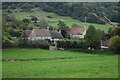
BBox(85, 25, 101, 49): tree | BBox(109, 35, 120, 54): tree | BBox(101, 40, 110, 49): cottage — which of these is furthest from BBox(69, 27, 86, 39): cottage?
BBox(109, 35, 120, 54): tree

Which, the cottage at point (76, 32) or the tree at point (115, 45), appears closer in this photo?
the tree at point (115, 45)

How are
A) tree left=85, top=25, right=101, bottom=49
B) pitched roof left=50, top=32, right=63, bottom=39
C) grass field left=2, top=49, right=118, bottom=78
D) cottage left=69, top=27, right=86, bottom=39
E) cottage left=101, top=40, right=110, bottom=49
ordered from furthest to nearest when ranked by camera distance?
cottage left=69, top=27, right=86, bottom=39
pitched roof left=50, top=32, right=63, bottom=39
cottage left=101, top=40, right=110, bottom=49
tree left=85, top=25, right=101, bottom=49
grass field left=2, top=49, right=118, bottom=78

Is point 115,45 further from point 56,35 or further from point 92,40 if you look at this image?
point 56,35

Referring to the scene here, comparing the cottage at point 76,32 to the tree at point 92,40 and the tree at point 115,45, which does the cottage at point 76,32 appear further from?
the tree at point 115,45

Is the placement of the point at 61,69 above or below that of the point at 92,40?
above

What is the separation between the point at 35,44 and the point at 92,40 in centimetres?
1112

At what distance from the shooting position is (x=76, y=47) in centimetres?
5197

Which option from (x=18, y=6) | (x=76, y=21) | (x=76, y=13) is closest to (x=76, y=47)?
(x=76, y=21)

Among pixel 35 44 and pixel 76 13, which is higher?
pixel 76 13

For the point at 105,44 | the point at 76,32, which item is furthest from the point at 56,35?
the point at 105,44

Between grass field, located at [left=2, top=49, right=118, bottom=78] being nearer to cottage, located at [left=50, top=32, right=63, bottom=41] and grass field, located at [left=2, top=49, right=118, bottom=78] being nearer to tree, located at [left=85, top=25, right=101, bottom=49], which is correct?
tree, located at [left=85, top=25, right=101, bottom=49]

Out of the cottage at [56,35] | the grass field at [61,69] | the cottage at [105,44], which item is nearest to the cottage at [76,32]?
the cottage at [56,35]

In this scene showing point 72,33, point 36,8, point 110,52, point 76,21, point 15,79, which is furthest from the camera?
point 36,8

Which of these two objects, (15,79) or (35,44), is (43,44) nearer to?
(35,44)
